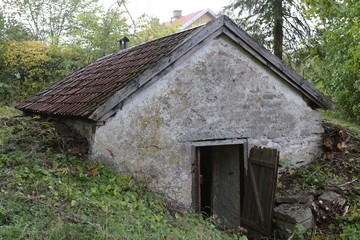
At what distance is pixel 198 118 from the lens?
637 cm

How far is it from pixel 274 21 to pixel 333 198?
31.8 ft

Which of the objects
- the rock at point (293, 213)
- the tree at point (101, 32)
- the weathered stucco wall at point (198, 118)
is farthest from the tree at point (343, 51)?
the tree at point (101, 32)

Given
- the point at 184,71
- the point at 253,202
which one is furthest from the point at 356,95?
the point at 184,71

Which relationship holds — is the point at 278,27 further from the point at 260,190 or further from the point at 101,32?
the point at 260,190

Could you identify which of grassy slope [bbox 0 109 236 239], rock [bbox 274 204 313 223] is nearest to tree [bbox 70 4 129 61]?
grassy slope [bbox 0 109 236 239]

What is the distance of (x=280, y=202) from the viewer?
6.25 m

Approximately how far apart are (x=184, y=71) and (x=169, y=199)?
223 centimetres

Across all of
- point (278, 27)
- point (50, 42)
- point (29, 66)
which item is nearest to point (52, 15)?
point (50, 42)

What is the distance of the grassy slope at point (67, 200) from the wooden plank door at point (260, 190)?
4.39 feet

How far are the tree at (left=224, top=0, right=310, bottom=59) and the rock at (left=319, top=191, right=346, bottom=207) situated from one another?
363 inches

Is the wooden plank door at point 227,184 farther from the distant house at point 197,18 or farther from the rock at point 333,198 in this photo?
the distant house at point 197,18

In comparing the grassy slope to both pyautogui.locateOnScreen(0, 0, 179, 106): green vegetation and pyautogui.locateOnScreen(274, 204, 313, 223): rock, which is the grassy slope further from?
pyautogui.locateOnScreen(0, 0, 179, 106): green vegetation

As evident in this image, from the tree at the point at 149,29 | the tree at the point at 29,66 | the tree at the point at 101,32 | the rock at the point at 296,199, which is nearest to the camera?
the rock at the point at 296,199

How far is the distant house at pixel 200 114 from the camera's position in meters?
5.77
